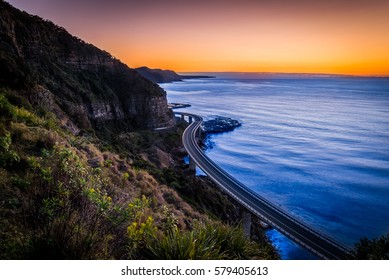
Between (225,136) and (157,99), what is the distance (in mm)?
30361

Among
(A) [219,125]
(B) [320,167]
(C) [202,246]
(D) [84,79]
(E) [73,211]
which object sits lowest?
(B) [320,167]

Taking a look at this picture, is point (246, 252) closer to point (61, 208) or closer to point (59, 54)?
point (61, 208)

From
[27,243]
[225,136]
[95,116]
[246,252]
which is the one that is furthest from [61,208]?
[225,136]

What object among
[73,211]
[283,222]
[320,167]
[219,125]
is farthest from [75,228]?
[219,125]

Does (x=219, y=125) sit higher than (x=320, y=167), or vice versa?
(x=219, y=125)

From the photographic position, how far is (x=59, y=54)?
55.6 metres

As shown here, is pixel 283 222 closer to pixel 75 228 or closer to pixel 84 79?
pixel 75 228

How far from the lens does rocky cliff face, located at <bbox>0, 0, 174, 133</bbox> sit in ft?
126

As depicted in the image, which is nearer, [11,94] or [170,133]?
[11,94]

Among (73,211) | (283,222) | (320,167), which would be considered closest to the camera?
(73,211)

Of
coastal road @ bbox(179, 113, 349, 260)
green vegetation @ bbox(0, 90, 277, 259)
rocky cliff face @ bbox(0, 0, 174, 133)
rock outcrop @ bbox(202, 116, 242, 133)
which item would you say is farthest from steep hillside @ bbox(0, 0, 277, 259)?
rock outcrop @ bbox(202, 116, 242, 133)

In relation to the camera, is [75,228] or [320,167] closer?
[75,228]

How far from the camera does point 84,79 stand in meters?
57.5
